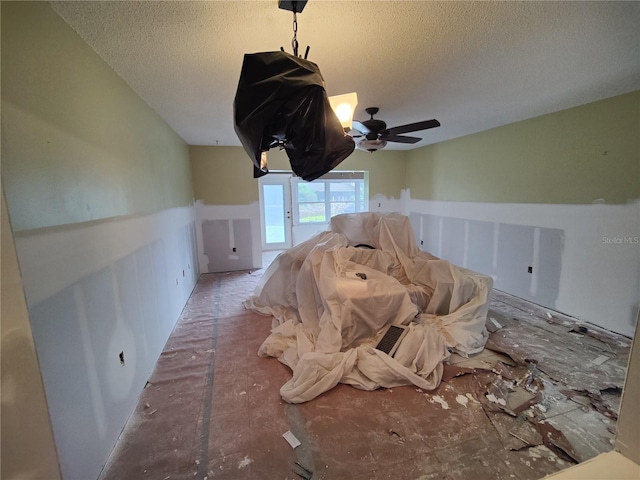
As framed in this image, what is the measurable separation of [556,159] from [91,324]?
14.4ft

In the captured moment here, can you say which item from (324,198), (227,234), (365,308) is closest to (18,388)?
(365,308)

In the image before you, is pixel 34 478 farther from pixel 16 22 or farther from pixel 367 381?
pixel 367 381

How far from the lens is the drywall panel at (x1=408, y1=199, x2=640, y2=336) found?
2.60 metres

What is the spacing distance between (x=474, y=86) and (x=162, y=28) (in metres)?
2.28

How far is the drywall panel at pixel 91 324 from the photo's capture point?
→ 42.6 inches

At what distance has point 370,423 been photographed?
1724mm

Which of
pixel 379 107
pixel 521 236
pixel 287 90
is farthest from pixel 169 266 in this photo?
pixel 521 236

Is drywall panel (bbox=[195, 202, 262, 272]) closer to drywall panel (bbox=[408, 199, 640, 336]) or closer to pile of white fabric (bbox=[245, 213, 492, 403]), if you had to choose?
pile of white fabric (bbox=[245, 213, 492, 403])

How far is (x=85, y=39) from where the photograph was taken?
1.48 metres

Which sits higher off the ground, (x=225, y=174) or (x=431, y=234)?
(x=225, y=174)

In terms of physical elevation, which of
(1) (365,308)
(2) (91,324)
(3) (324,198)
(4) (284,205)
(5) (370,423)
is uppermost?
(3) (324,198)

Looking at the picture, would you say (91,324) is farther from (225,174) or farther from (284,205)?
(284,205)

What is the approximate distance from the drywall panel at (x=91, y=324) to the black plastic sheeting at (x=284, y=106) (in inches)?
37.5

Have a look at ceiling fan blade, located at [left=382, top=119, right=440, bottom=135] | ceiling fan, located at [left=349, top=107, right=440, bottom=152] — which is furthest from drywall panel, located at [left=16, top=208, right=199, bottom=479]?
ceiling fan blade, located at [left=382, top=119, right=440, bottom=135]
